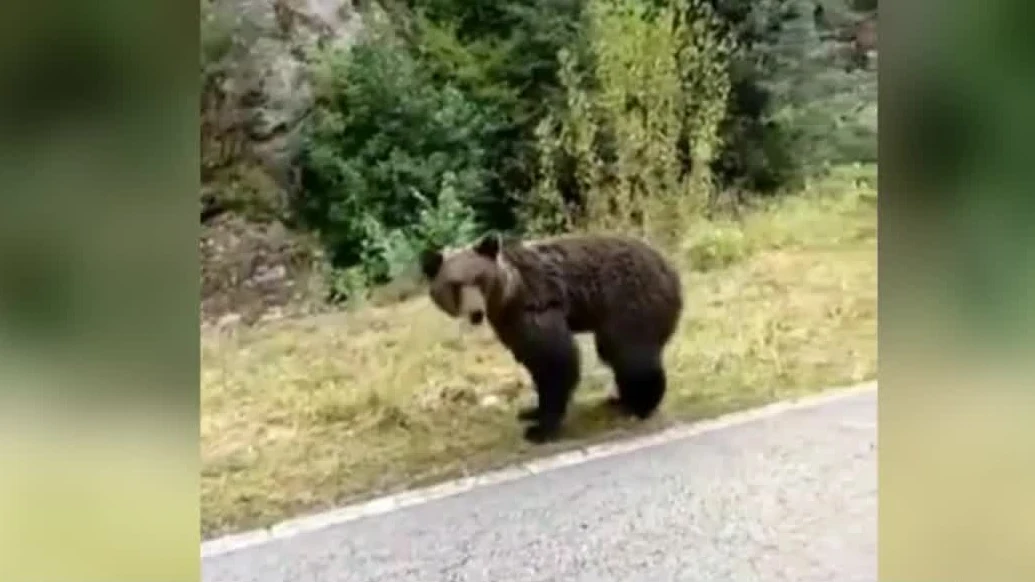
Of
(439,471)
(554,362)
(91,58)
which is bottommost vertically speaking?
(439,471)

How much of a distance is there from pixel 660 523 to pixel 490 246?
16.0 inches

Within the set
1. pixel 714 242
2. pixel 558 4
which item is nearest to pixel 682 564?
pixel 714 242

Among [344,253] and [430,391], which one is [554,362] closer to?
[430,391]

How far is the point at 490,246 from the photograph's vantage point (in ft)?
5.22

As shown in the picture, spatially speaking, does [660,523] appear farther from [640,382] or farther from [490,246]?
[490,246]

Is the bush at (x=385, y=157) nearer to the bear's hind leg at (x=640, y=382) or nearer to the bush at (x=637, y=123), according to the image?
the bush at (x=637, y=123)

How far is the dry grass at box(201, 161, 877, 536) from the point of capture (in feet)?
4.97

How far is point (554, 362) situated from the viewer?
5.30 ft

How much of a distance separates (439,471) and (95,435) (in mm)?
405

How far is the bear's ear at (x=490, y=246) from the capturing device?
5.21 feet

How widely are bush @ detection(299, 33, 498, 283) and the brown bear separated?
0.07 metres

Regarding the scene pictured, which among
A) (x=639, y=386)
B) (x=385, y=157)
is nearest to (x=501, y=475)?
(x=639, y=386)

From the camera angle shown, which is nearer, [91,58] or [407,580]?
[91,58]

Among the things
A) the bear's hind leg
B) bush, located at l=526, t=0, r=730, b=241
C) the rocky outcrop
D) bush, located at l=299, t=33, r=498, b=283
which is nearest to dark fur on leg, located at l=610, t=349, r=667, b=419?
the bear's hind leg
